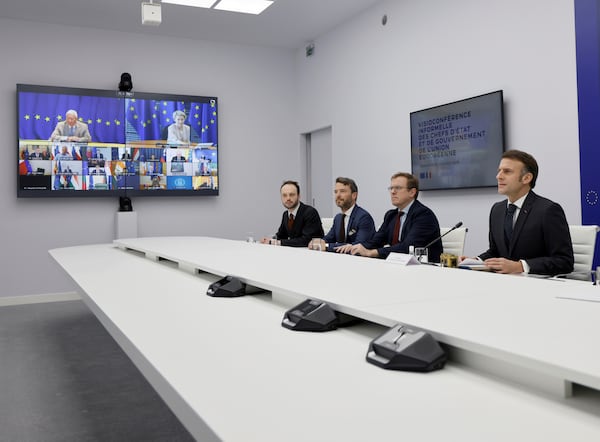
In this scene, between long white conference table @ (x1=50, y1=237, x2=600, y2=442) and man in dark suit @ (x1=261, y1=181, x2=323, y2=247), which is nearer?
long white conference table @ (x1=50, y1=237, x2=600, y2=442)

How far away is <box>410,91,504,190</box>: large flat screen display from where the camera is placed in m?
4.02

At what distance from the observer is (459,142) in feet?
14.3

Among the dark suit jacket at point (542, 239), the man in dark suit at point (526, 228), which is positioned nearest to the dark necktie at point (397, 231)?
the man in dark suit at point (526, 228)

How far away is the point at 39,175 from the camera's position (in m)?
5.57

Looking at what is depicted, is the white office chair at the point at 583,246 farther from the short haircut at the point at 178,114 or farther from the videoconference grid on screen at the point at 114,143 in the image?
the short haircut at the point at 178,114

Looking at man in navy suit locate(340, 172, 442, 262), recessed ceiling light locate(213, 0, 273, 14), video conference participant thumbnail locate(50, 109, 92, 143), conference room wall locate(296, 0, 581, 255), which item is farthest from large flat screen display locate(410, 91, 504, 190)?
video conference participant thumbnail locate(50, 109, 92, 143)

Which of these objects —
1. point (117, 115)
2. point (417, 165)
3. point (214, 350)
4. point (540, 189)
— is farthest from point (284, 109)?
point (214, 350)

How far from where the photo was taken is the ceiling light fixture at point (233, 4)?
16.6 ft

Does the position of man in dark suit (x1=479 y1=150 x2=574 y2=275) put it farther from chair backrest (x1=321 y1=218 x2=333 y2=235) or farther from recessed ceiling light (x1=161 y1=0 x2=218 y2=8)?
recessed ceiling light (x1=161 y1=0 x2=218 y2=8)

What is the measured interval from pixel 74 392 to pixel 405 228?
2.21 meters

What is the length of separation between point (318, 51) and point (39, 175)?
3417 mm

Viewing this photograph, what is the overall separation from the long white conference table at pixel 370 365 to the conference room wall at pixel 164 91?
4242 millimetres

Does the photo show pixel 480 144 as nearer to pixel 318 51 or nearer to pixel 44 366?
pixel 318 51

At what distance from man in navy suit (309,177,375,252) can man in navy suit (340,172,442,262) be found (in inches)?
6.9
